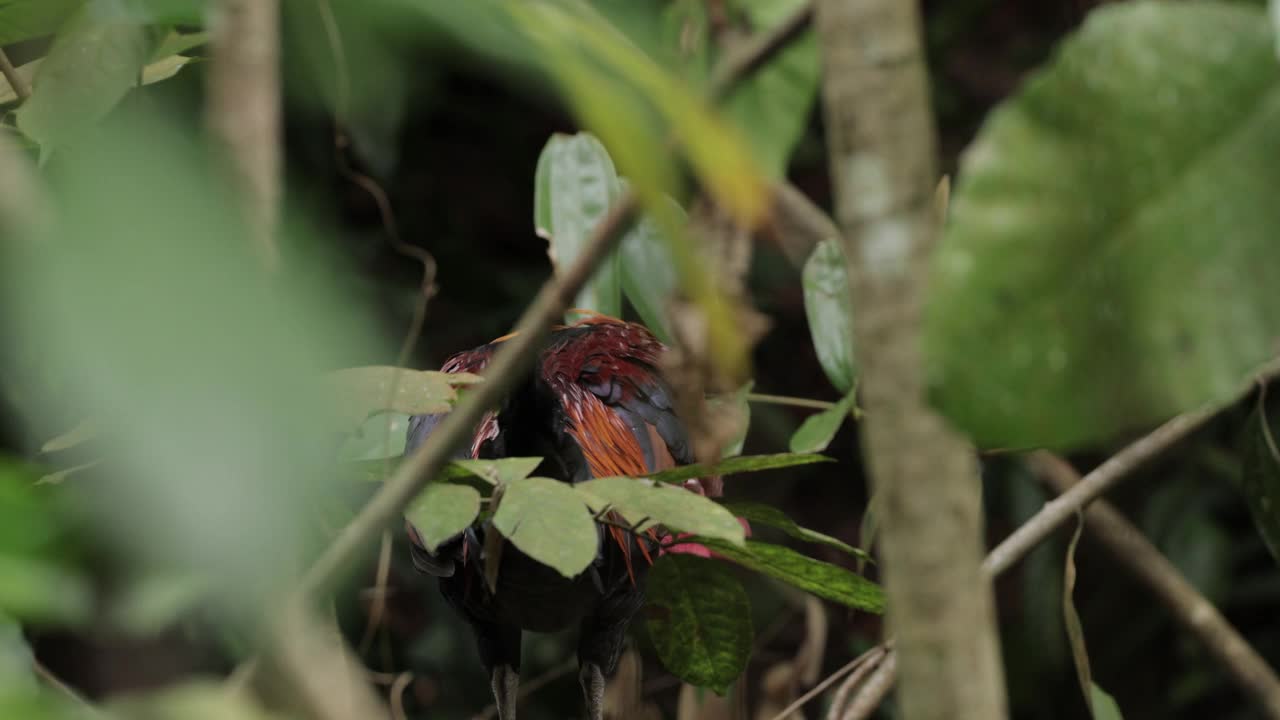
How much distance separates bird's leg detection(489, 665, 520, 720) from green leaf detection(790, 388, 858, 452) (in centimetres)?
46

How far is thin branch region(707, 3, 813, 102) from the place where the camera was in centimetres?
33

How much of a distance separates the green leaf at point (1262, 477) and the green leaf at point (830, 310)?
29cm

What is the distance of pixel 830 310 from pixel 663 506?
0.40 metres

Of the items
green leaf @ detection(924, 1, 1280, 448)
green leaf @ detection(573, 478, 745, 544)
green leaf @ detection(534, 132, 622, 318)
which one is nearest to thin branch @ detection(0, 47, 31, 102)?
green leaf @ detection(573, 478, 745, 544)

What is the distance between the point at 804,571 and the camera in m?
0.77

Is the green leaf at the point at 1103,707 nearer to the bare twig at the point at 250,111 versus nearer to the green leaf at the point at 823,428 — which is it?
the green leaf at the point at 823,428

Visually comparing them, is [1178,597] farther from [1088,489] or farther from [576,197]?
[576,197]

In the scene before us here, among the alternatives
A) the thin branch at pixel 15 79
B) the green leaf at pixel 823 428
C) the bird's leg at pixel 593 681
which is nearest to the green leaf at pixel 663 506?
the green leaf at pixel 823 428

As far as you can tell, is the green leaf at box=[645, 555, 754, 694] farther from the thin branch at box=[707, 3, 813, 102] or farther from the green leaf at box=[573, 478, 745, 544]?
the thin branch at box=[707, 3, 813, 102]

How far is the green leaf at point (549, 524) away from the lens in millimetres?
636

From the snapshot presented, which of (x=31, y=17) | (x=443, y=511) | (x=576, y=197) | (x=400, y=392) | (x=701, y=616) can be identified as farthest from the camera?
(x=576, y=197)

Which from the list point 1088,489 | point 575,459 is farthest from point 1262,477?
point 575,459

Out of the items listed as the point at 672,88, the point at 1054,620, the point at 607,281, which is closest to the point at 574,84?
the point at 672,88

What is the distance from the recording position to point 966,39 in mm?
2607
